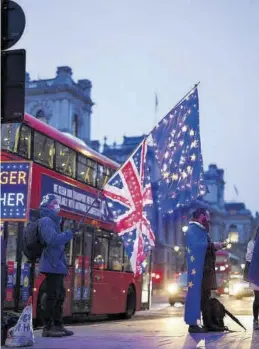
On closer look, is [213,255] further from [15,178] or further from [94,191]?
[94,191]

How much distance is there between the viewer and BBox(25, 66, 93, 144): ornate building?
58.2m

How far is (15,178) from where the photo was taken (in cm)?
948

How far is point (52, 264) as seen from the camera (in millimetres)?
7734

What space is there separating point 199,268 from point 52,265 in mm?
1970

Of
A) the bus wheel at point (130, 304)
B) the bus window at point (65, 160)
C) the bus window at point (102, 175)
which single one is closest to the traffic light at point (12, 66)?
the bus window at point (65, 160)

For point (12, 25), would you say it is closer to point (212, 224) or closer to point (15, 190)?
point (15, 190)

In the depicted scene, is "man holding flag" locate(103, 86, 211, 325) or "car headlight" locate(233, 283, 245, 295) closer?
"man holding flag" locate(103, 86, 211, 325)

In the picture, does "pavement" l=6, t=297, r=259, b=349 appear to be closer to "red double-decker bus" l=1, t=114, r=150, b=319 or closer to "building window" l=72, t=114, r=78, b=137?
"red double-decker bus" l=1, t=114, r=150, b=319

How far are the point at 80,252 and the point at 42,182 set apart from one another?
251 centimetres

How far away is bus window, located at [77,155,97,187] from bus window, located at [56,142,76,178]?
31 centimetres

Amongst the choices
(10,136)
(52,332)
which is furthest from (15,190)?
(10,136)

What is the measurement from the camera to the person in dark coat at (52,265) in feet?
24.9

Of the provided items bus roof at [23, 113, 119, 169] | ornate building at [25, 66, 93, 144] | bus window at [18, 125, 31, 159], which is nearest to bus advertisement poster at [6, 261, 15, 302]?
bus window at [18, 125, 31, 159]

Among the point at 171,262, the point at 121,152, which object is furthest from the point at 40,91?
the point at 171,262
